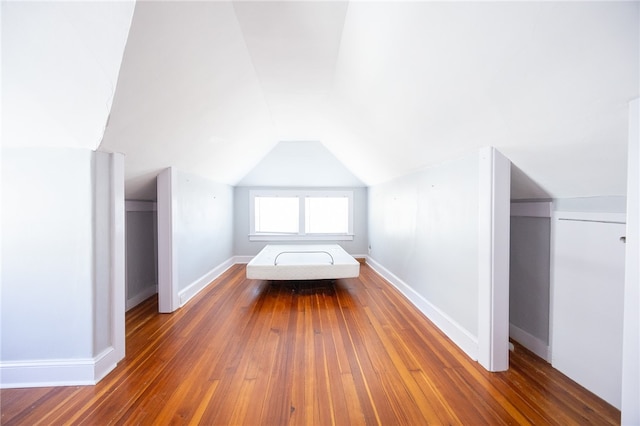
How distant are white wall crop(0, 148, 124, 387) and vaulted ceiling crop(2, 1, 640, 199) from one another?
204 millimetres

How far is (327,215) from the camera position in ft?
17.6

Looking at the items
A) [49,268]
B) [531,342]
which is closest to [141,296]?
[49,268]

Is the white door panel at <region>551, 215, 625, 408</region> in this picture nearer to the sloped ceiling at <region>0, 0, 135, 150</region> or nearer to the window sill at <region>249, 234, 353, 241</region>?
the sloped ceiling at <region>0, 0, 135, 150</region>

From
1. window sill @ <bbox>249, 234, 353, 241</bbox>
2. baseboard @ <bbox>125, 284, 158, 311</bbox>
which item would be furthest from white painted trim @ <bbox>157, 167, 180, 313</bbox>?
window sill @ <bbox>249, 234, 353, 241</bbox>

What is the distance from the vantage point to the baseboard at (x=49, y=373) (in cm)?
151

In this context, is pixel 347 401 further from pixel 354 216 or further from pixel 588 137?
pixel 354 216

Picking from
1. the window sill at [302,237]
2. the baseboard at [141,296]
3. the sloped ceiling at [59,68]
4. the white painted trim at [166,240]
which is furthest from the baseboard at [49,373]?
the window sill at [302,237]

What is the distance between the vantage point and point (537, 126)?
51.0 inches

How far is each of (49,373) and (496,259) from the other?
Result: 2.97 m

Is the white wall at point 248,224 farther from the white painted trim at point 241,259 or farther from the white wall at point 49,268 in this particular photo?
the white wall at point 49,268

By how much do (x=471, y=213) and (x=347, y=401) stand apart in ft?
5.01

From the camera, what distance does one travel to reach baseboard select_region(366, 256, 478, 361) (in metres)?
1.81

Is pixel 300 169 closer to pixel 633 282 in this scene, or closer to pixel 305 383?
pixel 305 383

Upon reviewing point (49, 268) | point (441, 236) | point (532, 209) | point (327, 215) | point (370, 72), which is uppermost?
point (370, 72)
